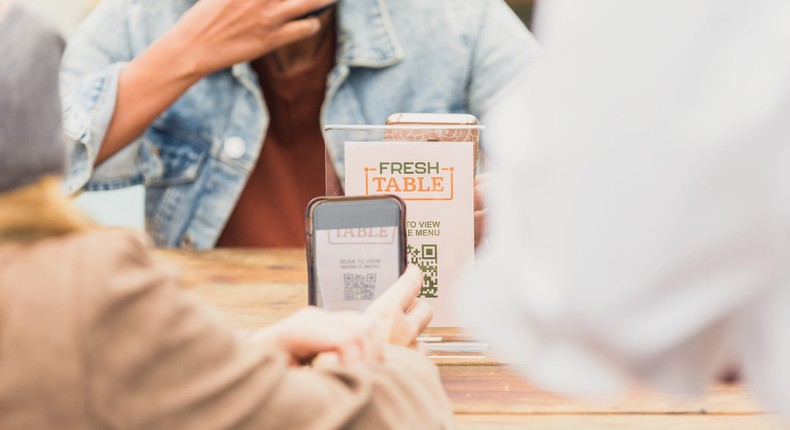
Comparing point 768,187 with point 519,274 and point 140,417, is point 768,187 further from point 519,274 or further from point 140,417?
point 140,417

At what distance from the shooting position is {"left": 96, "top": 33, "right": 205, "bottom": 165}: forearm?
1.56m

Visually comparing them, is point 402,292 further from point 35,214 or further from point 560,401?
point 35,214

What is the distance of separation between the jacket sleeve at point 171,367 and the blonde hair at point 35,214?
35 mm

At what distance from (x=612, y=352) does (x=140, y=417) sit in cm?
24

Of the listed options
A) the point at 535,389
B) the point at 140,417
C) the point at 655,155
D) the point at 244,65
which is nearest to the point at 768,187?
the point at 655,155

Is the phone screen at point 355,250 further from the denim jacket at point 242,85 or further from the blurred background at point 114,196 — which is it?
the blurred background at point 114,196

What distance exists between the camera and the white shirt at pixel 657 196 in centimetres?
36

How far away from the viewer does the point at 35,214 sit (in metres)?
0.50

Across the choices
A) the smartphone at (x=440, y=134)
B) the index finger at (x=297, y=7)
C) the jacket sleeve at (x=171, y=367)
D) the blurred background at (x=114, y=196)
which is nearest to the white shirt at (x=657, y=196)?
the jacket sleeve at (x=171, y=367)

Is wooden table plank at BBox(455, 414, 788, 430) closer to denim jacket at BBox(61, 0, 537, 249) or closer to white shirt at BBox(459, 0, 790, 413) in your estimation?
white shirt at BBox(459, 0, 790, 413)

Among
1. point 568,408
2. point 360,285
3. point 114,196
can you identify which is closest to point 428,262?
point 360,285

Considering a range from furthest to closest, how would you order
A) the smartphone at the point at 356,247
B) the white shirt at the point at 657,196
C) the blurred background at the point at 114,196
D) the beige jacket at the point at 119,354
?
1. the blurred background at the point at 114,196
2. the smartphone at the point at 356,247
3. the beige jacket at the point at 119,354
4. the white shirt at the point at 657,196

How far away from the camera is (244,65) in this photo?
166cm

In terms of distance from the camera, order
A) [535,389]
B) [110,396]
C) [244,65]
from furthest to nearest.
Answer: [244,65], [535,389], [110,396]
